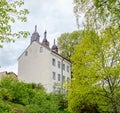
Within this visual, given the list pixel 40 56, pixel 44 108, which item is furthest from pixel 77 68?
pixel 40 56

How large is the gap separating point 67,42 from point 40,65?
448 inches

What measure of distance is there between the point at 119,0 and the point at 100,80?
14.7 metres

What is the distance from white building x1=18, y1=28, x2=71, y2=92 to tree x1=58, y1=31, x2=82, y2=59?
6648mm

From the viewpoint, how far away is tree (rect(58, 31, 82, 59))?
53.3 m

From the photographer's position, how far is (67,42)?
5422 cm

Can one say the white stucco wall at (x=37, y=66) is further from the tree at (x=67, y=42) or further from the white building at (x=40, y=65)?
the tree at (x=67, y=42)

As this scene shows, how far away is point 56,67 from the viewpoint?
4597 cm

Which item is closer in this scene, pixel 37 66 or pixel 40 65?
pixel 40 65

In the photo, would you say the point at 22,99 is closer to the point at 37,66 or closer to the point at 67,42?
the point at 37,66

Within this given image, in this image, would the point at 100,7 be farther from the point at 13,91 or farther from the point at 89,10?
the point at 13,91

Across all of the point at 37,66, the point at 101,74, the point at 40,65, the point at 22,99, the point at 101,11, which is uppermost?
the point at 40,65

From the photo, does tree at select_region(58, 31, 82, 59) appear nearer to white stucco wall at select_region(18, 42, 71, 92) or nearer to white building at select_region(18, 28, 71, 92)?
white building at select_region(18, 28, 71, 92)

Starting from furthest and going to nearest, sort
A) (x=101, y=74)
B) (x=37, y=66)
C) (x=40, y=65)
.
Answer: (x=37, y=66) → (x=40, y=65) → (x=101, y=74)

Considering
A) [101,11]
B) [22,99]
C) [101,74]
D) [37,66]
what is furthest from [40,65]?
[101,11]
